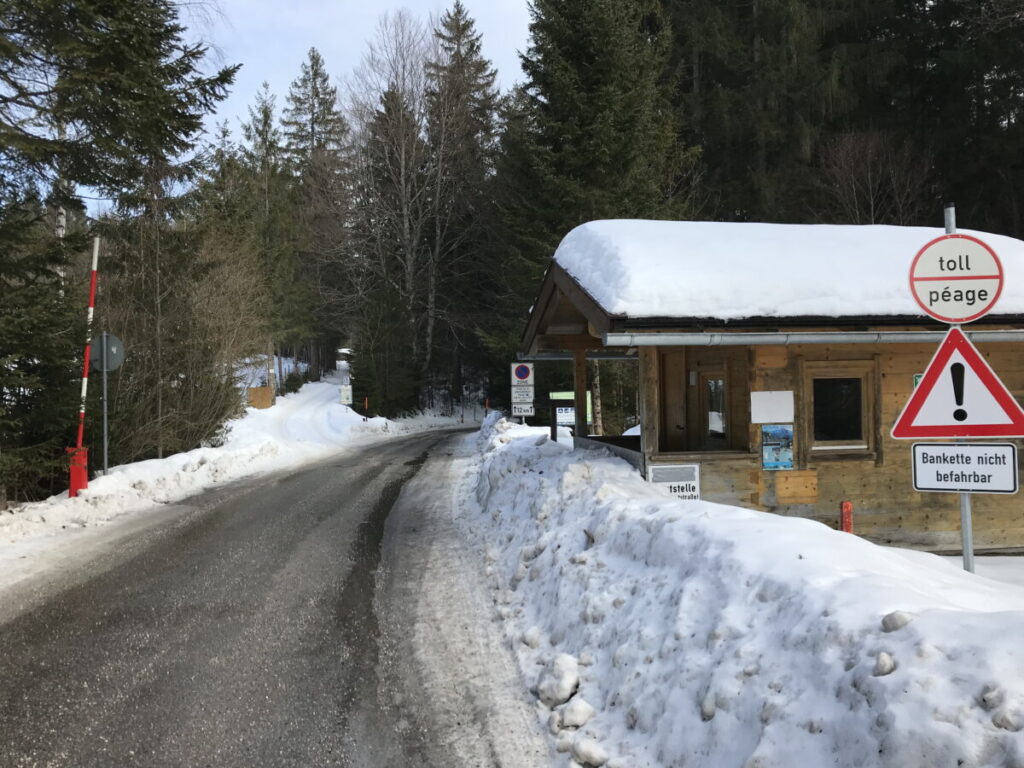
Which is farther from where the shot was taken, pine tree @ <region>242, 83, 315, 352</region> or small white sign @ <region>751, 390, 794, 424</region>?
pine tree @ <region>242, 83, 315, 352</region>

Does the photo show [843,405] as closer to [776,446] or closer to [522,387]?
[776,446]

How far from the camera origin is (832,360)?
26.5 feet

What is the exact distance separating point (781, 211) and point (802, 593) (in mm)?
25055

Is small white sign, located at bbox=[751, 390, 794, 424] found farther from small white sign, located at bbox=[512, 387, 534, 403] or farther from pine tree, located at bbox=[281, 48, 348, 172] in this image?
pine tree, located at bbox=[281, 48, 348, 172]

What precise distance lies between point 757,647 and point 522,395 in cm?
1563

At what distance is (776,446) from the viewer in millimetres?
7836

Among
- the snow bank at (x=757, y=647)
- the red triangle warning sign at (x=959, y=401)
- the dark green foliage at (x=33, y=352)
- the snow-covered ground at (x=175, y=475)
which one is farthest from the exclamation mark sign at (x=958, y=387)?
the dark green foliage at (x=33, y=352)

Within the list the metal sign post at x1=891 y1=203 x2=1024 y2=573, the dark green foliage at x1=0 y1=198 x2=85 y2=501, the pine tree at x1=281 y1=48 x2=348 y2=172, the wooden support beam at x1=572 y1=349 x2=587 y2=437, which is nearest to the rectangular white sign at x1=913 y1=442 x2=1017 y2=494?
the metal sign post at x1=891 y1=203 x2=1024 y2=573

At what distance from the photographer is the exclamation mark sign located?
4.13 metres

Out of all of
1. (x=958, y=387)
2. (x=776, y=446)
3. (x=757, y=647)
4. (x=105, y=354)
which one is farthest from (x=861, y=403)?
(x=105, y=354)

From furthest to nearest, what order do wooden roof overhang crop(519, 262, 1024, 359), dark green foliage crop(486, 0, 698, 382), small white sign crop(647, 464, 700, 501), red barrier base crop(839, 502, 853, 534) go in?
1. dark green foliage crop(486, 0, 698, 382)
2. red barrier base crop(839, 502, 853, 534)
3. small white sign crop(647, 464, 700, 501)
4. wooden roof overhang crop(519, 262, 1024, 359)

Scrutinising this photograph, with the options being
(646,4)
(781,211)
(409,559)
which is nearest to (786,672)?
(409,559)

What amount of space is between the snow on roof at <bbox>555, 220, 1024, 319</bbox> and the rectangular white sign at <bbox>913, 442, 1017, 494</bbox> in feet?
10.4

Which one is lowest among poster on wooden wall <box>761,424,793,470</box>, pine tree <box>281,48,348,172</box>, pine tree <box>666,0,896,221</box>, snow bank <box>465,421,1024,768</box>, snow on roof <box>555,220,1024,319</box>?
snow bank <box>465,421,1024,768</box>
